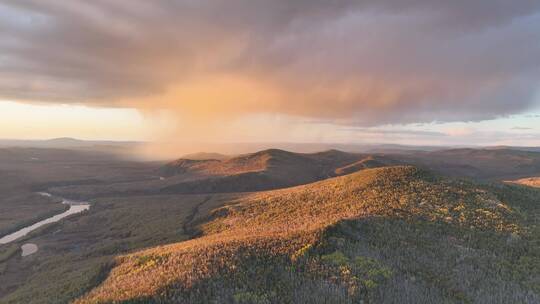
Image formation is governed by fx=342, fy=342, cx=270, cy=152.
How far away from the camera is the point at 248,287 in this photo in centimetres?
1262

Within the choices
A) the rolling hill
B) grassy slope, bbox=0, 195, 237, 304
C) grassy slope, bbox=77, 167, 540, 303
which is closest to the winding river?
grassy slope, bbox=0, 195, 237, 304

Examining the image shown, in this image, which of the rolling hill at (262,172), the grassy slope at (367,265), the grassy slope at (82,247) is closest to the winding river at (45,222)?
the grassy slope at (82,247)

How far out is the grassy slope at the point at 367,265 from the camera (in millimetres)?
12555

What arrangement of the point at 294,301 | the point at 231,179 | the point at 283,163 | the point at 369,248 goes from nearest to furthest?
the point at 294,301, the point at 369,248, the point at 231,179, the point at 283,163

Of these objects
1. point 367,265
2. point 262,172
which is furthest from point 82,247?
point 262,172

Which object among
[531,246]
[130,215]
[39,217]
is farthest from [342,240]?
[39,217]

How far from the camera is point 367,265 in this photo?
49.9ft

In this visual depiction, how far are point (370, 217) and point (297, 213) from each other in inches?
554

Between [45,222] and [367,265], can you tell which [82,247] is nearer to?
[45,222]

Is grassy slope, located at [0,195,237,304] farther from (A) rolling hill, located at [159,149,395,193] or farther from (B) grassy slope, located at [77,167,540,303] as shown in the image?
(A) rolling hill, located at [159,149,395,193]

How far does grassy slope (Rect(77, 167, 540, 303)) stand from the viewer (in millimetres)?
12555

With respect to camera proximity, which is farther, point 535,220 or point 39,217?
point 39,217

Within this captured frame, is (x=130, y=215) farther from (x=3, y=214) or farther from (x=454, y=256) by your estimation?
(x=454, y=256)

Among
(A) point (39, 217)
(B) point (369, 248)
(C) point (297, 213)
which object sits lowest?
(A) point (39, 217)
